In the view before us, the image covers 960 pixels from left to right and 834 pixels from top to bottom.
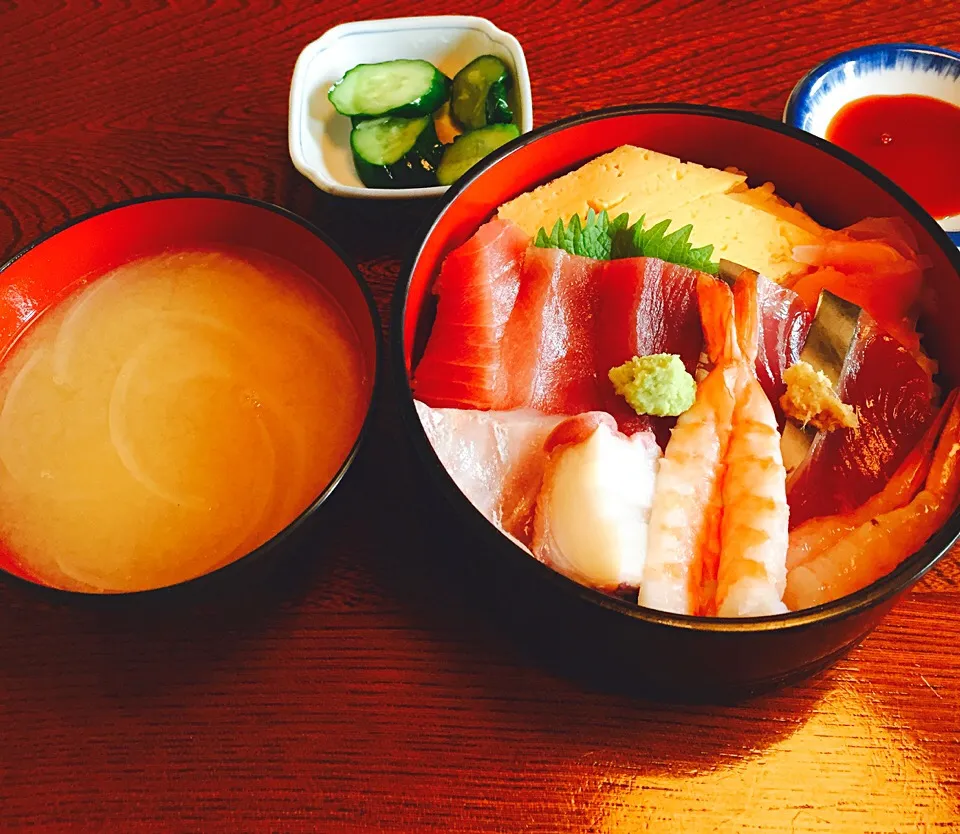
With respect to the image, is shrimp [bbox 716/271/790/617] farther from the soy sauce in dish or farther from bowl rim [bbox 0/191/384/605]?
the soy sauce in dish

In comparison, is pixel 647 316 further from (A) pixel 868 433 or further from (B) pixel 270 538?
(B) pixel 270 538

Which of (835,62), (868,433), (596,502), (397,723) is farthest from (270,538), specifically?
(835,62)

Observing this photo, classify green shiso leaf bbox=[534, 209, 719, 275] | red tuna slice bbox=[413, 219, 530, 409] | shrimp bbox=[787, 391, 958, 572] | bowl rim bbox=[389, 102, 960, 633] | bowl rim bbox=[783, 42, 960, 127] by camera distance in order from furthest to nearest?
bowl rim bbox=[783, 42, 960, 127]
green shiso leaf bbox=[534, 209, 719, 275]
red tuna slice bbox=[413, 219, 530, 409]
shrimp bbox=[787, 391, 958, 572]
bowl rim bbox=[389, 102, 960, 633]

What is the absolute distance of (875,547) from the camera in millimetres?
1062

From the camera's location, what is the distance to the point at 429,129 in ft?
5.52

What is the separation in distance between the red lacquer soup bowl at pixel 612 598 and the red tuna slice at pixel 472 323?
0.13ft

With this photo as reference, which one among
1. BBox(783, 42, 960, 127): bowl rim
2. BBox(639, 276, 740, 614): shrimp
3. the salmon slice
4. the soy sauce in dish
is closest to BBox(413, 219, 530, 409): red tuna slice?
BBox(639, 276, 740, 614): shrimp

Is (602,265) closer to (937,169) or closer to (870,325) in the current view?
(870,325)

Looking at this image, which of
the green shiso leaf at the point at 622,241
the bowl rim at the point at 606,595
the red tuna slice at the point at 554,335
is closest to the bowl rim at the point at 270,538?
the bowl rim at the point at 606,595

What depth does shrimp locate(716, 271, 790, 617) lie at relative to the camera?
1.01 metres

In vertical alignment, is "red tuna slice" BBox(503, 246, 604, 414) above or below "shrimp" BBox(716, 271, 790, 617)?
above

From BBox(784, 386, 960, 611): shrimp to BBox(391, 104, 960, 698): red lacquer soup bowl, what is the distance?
2.3 inches

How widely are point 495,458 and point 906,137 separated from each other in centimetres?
116

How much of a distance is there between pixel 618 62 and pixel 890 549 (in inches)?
49.7
